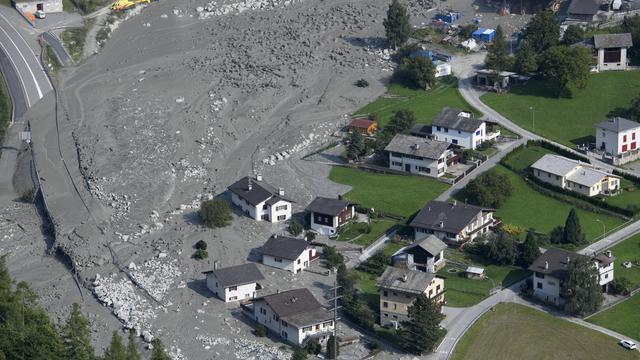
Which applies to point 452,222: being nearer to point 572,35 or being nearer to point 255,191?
point 255,191

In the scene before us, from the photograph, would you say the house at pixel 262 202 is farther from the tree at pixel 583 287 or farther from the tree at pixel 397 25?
the tree at pixel 397 25

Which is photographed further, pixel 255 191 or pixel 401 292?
pixel 255 191

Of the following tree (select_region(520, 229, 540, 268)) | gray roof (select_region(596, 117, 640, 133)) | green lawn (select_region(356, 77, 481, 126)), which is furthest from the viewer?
green lawn (select_region(356, 77, 481, 126))

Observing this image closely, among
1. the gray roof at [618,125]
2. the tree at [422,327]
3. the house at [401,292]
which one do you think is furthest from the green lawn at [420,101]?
the tree at [422,327]

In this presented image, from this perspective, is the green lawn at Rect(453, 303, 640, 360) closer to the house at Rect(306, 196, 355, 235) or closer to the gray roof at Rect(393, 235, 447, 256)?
the gray roof at Rect(393, 235, 447, 256)

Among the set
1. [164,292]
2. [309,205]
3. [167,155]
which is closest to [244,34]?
[167,155]

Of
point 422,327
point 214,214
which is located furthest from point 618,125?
point 422,327

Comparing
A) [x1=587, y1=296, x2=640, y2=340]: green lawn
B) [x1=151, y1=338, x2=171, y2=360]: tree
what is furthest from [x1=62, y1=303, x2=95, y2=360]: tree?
[x1=587, y1=296, x2=640, y2=340]: green lawn
